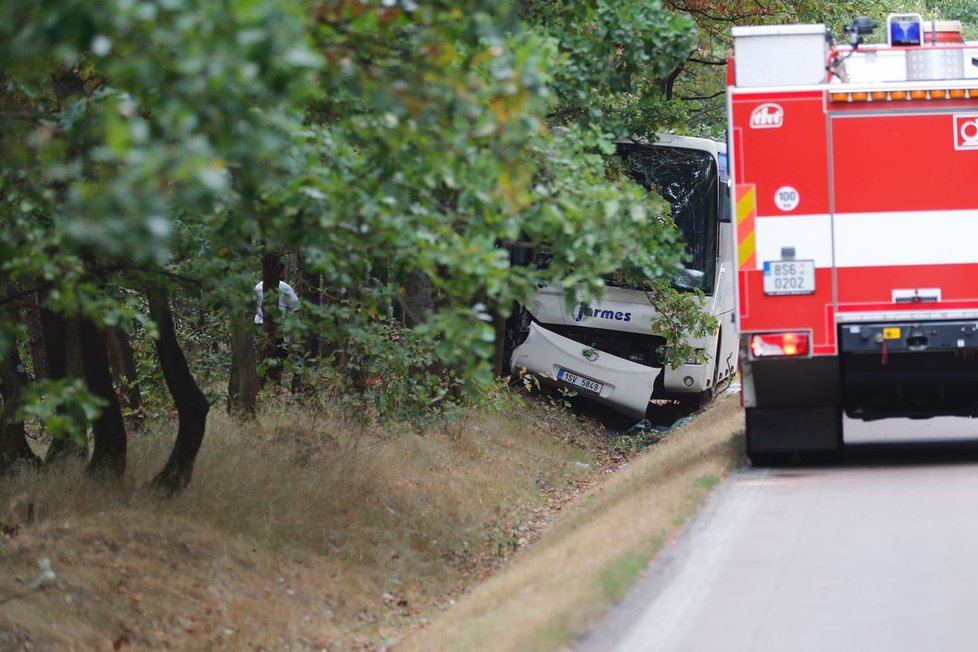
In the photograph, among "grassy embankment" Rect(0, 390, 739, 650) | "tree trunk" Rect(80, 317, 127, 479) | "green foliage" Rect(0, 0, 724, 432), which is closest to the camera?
"green foliage" Rect(0, 0, 724, 432)

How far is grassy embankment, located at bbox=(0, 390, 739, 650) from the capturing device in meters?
9.20

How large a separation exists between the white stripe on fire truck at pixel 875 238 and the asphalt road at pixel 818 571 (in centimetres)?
182

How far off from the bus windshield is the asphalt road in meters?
8.30

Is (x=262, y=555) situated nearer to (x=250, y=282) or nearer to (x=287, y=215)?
(x=250, y=282)

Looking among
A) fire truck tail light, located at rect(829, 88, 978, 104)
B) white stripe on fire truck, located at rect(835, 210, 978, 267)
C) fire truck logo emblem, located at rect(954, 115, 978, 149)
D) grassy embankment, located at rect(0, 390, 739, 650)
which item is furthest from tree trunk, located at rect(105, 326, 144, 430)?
fire truck logo emblem, located at rect(954, 115, 978, 149)

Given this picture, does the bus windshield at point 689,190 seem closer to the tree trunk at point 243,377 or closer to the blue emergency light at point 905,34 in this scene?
the tree trunk at point 243,377

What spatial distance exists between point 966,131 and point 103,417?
7.75 m

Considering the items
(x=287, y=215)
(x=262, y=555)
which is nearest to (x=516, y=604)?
(x=287, y=215)

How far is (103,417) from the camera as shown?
12109mm

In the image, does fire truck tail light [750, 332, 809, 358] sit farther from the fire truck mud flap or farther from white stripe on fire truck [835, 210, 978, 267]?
the fire truck mud flap

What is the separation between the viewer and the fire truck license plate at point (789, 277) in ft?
37.4

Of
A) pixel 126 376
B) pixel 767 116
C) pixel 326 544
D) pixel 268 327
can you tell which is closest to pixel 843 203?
pixel 767 116

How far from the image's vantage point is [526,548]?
1373 centimetres

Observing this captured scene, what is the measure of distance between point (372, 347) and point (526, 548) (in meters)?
2.74
